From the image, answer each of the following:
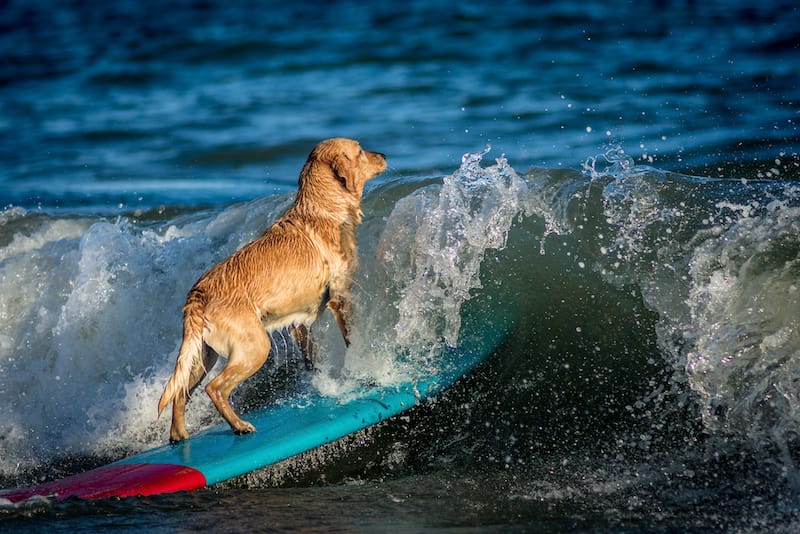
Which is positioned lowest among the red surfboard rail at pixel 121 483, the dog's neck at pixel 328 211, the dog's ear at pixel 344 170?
the red surfboard rail at pixel 121 483

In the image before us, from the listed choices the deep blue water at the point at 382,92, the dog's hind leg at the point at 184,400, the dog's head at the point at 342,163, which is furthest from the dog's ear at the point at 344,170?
the deep blue water at the point at 382,92

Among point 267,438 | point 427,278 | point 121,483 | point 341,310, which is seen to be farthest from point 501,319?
point 121,483

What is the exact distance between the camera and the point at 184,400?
4602 mm

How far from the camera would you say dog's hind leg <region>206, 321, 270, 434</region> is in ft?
14.6

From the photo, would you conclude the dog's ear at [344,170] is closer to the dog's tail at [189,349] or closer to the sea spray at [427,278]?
the sea spray at [427,278]

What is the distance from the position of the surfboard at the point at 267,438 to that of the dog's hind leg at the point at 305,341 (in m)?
0.21

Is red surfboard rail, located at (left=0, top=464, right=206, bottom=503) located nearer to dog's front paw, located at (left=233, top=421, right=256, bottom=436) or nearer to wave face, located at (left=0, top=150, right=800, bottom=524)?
dog's front paw, located at (left=233, top=421, right=256, bottom=436)

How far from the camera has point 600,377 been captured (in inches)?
209

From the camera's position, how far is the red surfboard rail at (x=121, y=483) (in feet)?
13.2

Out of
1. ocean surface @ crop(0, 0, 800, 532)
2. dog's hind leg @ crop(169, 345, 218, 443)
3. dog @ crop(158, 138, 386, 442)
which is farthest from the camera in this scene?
dog's hind leg @ crop(169, 345, 218, 443)

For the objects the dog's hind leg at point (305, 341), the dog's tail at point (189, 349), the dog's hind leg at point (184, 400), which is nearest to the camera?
the dog's tail at point (189, 349)

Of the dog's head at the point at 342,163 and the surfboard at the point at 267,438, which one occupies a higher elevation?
the dog's head at the point at 342,163

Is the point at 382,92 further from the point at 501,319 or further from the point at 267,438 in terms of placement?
the point at 267,438

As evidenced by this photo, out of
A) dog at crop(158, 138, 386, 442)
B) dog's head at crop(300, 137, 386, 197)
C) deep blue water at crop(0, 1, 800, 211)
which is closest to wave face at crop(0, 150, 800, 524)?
dog at crop(158, 138, 386, 442)
